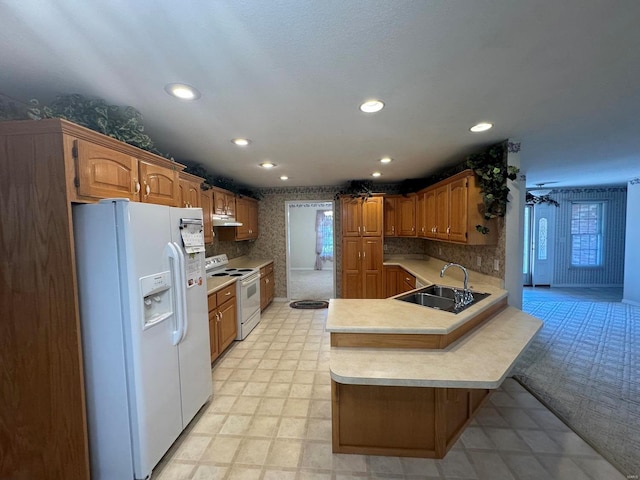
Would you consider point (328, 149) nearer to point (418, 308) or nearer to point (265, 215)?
point (418, 308)

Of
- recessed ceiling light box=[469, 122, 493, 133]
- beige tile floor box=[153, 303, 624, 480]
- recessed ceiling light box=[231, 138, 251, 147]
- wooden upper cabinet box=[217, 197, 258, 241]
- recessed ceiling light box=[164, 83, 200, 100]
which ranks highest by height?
recessed ceiling light box=[231, 138, 251, 147]

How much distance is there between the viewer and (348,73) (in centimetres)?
144

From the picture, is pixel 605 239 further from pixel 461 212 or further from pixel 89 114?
pixel 89 114

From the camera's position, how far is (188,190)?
2.71 metres

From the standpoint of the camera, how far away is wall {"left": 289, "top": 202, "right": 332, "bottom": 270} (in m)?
9.49

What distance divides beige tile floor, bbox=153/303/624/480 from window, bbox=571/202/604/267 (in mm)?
5973

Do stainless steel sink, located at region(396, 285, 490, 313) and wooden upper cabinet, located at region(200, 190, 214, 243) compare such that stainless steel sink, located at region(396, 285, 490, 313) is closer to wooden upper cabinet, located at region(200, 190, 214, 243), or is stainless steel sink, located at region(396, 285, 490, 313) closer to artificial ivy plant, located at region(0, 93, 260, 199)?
wooden upper cabinet, located at region(200, 190, 214, 243)

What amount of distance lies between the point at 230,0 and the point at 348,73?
0.67 metres

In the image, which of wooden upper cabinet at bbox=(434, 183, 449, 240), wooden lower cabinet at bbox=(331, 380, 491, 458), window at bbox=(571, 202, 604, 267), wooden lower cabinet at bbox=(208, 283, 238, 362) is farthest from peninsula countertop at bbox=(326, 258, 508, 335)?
window at bbox=(571, 202, 604, 267)

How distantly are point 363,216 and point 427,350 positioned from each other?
3251mm

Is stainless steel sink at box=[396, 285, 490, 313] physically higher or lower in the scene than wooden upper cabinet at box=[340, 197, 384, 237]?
lower

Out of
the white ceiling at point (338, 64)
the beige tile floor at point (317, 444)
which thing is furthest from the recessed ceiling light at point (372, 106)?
the beige tile floor at point (317, 444)

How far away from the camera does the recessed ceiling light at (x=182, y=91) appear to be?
1.52 meters

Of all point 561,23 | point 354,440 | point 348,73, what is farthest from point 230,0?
point 354,440
